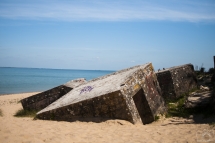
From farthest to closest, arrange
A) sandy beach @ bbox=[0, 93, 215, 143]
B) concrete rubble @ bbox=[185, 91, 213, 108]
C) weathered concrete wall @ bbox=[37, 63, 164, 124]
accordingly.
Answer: concrete rubble @ bbox=[185, 91, 213, 108] < weathered concrete wall @ bbox=[37, 63, 164, 124] < sandy beach @ bbox=[0, 93, 215, 143]

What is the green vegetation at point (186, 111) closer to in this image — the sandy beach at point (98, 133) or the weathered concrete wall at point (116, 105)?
the weathered concrete wall at point (116, 105)

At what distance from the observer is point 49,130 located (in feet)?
14.0

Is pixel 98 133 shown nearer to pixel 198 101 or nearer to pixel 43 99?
pixel 43 99

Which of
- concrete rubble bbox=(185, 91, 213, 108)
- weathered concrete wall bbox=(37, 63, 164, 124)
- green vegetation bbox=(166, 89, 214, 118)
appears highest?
weathered concrete wall bbox=(37, 63, 164, 124)

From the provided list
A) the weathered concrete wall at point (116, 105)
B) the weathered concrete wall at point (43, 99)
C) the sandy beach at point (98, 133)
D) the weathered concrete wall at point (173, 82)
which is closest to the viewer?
the sandy beach at point (98, 133)

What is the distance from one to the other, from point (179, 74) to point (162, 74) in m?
1.01

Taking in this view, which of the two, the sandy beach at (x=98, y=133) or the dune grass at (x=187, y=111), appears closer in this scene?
the sandy beach at (x=98, y=133)

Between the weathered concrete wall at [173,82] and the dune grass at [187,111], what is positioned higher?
the weathered concrete wall at [173,82]

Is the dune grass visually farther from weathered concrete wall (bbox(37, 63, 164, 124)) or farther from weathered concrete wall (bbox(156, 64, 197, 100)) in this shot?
weathered concrete wall (bbox(156, 64, 197, 100))

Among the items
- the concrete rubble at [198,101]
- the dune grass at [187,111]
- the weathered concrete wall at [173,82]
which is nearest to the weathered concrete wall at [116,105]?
the dune grass at [187,111]

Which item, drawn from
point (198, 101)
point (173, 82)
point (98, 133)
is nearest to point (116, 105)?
point (98, 133)

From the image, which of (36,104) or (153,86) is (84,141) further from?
(36,104)

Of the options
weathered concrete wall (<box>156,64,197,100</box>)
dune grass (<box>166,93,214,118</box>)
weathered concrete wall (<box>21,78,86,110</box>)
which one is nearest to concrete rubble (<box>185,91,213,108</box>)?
dune grass (<box>166,93,214,118</box>)

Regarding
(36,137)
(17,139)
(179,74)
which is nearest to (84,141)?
(36,137)
